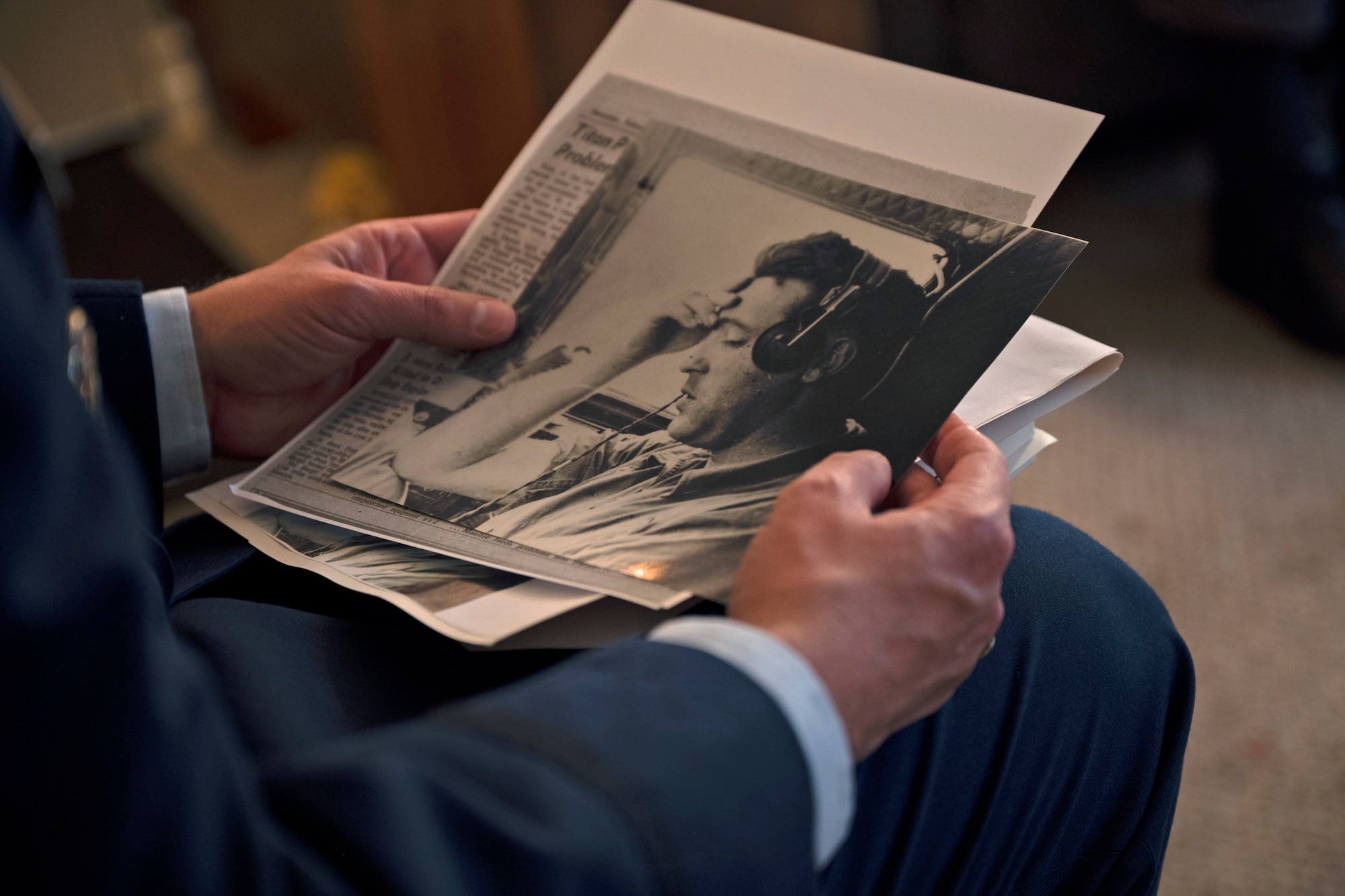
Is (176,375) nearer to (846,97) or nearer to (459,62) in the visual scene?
(846,97)

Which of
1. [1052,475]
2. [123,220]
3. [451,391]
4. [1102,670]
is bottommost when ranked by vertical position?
[1052,475]

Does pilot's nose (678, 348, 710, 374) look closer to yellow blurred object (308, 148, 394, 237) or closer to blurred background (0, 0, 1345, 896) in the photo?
blurred background (0, 0, 1345, 896)

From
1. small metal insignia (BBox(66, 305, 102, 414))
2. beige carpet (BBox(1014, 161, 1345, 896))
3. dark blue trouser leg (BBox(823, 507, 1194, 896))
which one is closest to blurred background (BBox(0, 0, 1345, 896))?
beige carpet (BBox(1014, 161, 1345, 896))

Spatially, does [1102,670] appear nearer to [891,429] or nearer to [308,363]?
[891,429]

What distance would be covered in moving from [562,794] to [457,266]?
0.38m

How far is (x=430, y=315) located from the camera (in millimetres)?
527

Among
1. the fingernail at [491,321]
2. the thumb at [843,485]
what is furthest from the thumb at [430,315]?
the thumb at [843,485]

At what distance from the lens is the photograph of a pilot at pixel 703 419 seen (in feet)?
1.31

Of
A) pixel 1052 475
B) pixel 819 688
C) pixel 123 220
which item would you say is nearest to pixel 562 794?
pixel 819 688

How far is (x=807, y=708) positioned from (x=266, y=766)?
0.16 m

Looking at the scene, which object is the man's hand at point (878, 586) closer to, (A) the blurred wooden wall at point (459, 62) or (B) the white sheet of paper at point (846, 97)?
(B) the white sheet of paper at point (846, 97)

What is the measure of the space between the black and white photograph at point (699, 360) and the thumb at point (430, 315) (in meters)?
0.01

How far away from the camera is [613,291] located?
1.67 ft

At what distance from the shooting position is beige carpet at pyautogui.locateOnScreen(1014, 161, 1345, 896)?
773 millimetres
